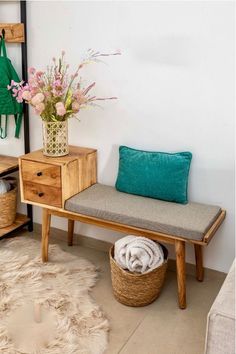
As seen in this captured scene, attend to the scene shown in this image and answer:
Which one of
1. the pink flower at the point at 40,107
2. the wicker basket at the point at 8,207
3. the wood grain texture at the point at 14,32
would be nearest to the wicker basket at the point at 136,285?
the pink flower at the point at 40,107

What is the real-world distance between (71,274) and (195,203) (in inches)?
34.6

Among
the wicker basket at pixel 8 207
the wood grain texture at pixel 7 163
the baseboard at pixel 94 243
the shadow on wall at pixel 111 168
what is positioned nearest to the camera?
the baseboard at pixel 94 243

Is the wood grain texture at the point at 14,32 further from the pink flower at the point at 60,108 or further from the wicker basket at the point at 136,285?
the wicker basket at the point at 136,285

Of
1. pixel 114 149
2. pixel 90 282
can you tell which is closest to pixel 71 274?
pixel 90 282

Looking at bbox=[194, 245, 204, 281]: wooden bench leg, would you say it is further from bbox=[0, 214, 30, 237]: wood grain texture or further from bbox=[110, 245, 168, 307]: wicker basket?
bbox=[0, 214, 30, 237]: wood grain texture

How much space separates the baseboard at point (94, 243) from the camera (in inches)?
99.7

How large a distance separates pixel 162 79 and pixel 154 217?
809 mm

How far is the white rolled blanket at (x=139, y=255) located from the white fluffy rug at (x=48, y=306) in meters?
0.30

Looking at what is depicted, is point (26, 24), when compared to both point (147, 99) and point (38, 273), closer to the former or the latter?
point (147, 99)

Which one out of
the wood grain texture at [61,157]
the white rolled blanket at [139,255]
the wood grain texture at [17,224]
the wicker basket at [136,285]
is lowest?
the wicker basket at [136,285]

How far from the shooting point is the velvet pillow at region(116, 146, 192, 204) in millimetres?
2322

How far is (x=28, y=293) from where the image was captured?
7.66 ft

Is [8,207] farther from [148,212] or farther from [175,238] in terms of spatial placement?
[175,238]

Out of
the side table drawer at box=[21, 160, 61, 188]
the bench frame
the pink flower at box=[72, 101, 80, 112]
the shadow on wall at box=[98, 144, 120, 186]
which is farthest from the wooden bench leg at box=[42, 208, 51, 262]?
the pink flower at box=[72, 101, 80, 112]
